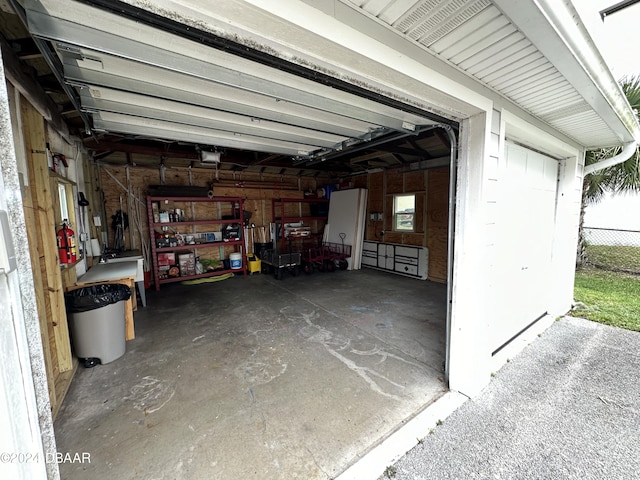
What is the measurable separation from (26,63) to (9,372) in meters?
2.82

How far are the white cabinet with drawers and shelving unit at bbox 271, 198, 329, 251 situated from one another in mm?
1539

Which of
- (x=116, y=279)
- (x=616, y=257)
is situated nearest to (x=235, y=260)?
(x=116, y=279)

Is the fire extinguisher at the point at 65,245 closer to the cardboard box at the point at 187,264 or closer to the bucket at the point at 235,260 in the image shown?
the cardboard box at the point at 187,264

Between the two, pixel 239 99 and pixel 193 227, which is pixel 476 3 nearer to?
pixel 239 99

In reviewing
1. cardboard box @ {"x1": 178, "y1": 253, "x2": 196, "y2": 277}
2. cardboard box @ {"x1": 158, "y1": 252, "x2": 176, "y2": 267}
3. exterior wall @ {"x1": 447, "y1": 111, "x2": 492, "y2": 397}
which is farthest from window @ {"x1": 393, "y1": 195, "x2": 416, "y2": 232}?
cardboard box @ {"x1": 158, "y1": 252, "x2": 176, "y2": 267}

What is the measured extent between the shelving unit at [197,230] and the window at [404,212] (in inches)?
150

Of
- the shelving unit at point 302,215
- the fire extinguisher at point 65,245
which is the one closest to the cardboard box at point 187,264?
the shelving unit at point 302,215

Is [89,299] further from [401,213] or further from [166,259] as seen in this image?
[401,213]

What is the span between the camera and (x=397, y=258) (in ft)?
20.8

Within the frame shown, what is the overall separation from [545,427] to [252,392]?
7.13 feet

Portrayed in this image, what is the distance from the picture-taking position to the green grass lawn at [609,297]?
11.5 feet

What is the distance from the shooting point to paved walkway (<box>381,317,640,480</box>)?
1534 mm

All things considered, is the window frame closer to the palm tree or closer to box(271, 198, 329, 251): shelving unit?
box(271, 198, 329, 251): shelving unit

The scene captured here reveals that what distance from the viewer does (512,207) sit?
2508 millimetres
